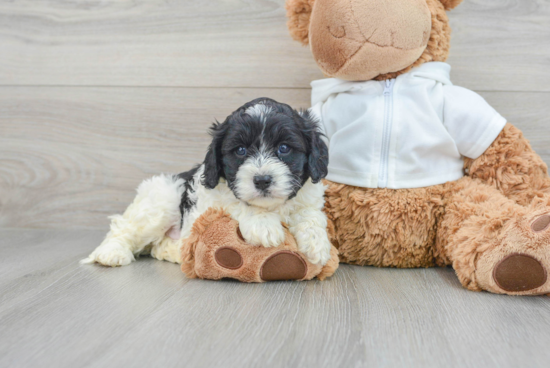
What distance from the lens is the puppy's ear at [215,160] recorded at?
161 cm

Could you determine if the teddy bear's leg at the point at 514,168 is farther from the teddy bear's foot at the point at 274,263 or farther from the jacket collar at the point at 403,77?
the teddy bear's foot at the point at 274,263

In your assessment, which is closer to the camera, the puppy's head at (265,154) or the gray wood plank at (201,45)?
the puppy's head at (265,154)

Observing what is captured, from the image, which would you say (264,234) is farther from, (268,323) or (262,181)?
(268,323)

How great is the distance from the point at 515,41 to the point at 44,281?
2308mm

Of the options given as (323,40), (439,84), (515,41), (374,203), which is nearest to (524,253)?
(374,203)

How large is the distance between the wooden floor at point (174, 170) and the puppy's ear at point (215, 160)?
364 mm

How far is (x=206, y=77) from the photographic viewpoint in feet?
8.01

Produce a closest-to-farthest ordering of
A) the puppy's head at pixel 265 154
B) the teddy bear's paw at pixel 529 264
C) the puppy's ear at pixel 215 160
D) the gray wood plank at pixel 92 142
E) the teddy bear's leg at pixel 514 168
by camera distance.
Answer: the teddy bear's paw at pixel 529 264
the puppy's head at pixel 265 154
the puppy's ear at pixel 215 160
the teddy bear's leg at pixel 514 168
the gray wood plank at pixel 92 142

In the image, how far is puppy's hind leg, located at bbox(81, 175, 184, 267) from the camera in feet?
6.51

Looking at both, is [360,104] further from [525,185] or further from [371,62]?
[525,185]

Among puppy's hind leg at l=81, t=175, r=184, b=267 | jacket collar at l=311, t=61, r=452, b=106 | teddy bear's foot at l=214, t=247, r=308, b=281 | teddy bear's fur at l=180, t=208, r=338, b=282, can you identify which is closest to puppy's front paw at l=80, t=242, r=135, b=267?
puppy's hind leg at l=81, t=175, r=184, b=267

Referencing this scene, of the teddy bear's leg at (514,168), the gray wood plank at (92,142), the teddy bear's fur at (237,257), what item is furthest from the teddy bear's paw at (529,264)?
the gray wood plank at (92,142)

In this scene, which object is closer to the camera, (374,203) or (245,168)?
(245,168)

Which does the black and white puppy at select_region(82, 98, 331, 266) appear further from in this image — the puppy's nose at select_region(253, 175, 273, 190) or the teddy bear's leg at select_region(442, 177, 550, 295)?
the teddy bear's leg at select_region(442, 177, 550, 295)
